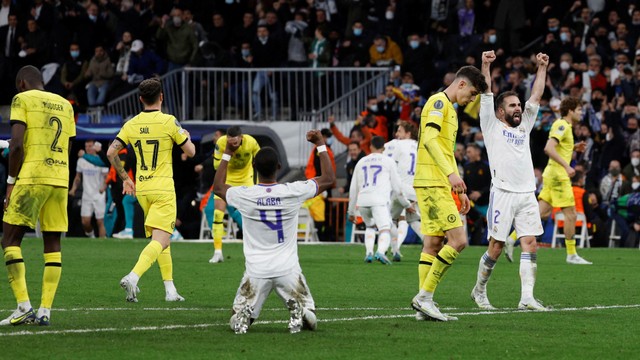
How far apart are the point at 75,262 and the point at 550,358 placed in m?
12.5

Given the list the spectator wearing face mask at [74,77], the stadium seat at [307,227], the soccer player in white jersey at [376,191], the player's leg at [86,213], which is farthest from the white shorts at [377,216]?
the spectator wearing face mask at [74,77]

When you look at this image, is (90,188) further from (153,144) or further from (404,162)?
(153,144)

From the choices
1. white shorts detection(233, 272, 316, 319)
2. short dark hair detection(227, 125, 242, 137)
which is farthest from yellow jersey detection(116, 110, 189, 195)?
short dark hair detection(227, 125, 242, 137)

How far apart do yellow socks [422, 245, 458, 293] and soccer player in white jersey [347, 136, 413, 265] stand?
29.2 ft

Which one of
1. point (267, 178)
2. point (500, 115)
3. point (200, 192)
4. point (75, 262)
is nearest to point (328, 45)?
point (200, 192)

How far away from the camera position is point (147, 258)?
44.2 ft

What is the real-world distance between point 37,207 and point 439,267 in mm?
3772

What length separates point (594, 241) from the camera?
92.5 feet

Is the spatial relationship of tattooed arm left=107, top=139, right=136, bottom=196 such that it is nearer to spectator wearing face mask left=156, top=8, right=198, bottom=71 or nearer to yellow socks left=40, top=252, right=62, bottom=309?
yellow socks left=40, top=252, right=62, bottom=309

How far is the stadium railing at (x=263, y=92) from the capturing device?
107 ft

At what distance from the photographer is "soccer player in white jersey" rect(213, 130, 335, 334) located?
1065 cm

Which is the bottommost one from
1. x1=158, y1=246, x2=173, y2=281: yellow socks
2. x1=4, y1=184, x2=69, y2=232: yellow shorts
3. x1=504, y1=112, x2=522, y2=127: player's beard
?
x1=158, y1=246, x2=173, y2=281: yellow socks

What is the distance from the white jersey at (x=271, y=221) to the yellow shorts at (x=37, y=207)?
169cm

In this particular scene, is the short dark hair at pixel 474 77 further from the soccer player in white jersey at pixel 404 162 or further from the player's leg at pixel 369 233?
the soccer player in white jersey at pixel 404 162
